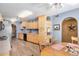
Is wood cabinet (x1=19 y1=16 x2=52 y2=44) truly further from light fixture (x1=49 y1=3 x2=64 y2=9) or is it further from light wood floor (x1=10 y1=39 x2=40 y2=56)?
light fixture (x1=49 y1=3 x2=64 y2=9)

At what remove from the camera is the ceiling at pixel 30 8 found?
2.15 m

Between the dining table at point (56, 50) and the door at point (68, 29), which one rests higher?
the door at point (68, 29)

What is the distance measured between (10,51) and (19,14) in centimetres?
66

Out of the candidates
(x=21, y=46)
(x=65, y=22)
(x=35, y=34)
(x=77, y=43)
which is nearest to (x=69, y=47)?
(x=77, y=43)

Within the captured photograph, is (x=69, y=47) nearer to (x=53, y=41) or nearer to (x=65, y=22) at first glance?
(x=53, y=41)

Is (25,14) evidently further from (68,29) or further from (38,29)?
(68,29)

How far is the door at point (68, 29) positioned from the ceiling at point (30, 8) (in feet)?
0.66

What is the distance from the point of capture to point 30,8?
2.18 meters

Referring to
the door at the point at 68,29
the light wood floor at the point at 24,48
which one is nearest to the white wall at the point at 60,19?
the door at the point at 68,29

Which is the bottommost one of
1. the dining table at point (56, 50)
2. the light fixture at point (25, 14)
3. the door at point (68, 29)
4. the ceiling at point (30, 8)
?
the dining table at point (56, 50)

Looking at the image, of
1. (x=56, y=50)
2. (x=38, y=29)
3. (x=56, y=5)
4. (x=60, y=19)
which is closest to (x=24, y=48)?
(x=38, y=29)

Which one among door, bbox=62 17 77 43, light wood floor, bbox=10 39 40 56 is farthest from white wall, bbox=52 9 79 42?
light wood floor, bbox=10 39 40 56

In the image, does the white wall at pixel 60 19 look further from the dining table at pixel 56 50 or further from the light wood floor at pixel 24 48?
the light wood floor at pixel 24 48

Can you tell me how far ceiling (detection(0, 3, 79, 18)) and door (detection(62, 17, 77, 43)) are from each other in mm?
200
